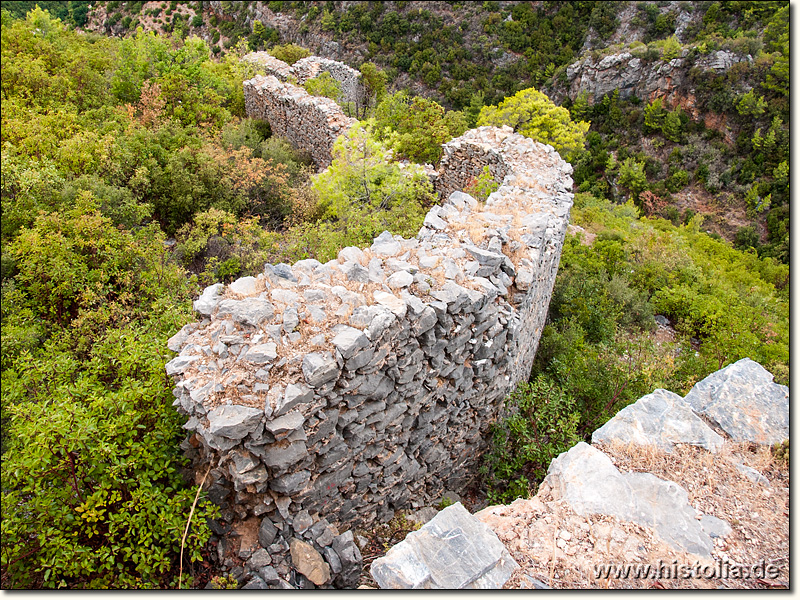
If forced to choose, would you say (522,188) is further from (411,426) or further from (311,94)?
(311,94)

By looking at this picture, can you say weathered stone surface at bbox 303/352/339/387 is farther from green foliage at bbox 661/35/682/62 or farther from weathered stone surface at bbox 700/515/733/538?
green foliage at bbox 661/35/682/62

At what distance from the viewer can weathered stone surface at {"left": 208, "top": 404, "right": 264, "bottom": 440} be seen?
3.35 metres

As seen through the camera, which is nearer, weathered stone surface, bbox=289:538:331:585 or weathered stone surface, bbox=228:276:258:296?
weathered stone surface, bbox=289:538:331:585

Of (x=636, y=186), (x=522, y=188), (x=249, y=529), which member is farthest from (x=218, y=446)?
(x=636, y=186)

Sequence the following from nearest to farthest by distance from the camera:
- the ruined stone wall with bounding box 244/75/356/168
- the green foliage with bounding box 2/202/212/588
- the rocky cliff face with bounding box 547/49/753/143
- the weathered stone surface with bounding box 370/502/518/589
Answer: the weathered stone surface with bounding box 370/502/518/589, the green foliage with bounding box 2/202/212/588, the ruined stone wall with bounding box 244/75/356/168, the rocky cliff face with bounding box 547/49/753/143

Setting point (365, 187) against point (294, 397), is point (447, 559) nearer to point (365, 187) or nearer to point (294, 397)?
point (294, 397)

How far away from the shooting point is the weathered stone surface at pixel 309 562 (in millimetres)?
3907

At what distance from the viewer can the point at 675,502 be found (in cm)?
375

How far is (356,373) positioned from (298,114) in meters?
10.3

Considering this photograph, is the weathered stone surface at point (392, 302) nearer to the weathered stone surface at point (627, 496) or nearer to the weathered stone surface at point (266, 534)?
the weathered stone surface at point (627, 496)

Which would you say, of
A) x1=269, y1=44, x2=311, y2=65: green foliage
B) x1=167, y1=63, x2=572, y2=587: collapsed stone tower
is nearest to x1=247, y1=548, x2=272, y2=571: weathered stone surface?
x1=167, y1=63, x2=572, y2=587: collapsed stone tower

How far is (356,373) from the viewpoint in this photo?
3.96m

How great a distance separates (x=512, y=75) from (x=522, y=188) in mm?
41760

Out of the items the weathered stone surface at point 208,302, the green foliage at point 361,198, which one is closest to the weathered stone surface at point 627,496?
the weathered stone surface at point 208,302
